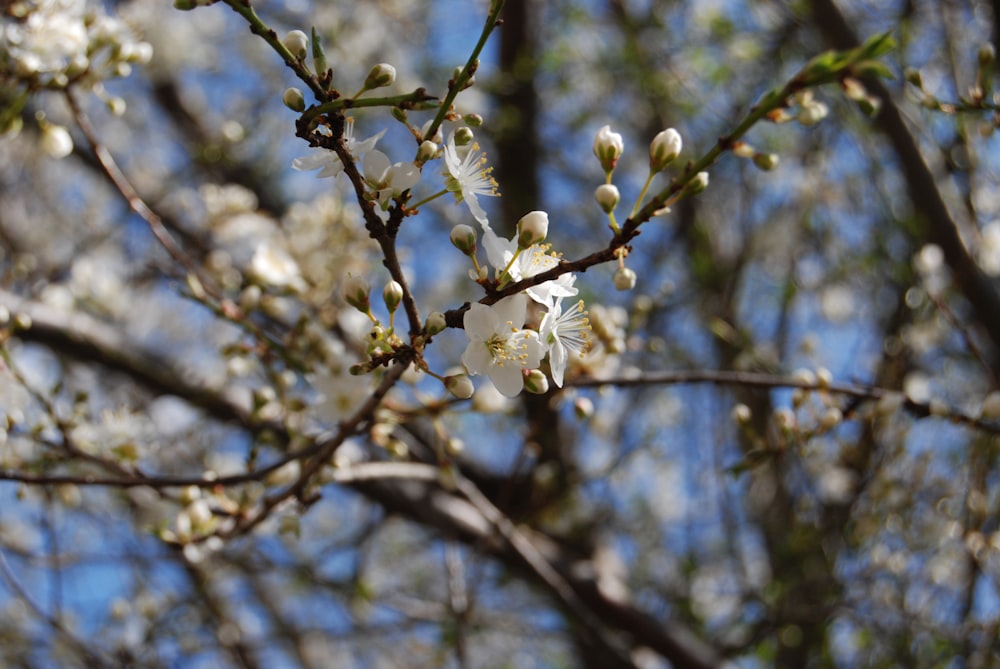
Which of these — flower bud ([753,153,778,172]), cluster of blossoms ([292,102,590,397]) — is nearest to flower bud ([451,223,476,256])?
cluster of blossoms ([292,102,590,397])

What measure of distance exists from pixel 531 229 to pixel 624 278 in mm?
179

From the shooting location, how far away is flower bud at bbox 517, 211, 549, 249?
105cm

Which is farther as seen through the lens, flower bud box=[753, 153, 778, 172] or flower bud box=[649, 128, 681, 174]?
flower bud box=[753, 153, 778, 172]

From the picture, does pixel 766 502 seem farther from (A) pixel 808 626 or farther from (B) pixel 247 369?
(B) pixel 247 369

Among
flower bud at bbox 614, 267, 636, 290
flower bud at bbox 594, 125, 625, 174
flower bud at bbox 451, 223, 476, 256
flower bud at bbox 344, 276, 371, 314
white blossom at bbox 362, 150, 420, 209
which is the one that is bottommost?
flower bud at bbox 344, 276, 371, 314

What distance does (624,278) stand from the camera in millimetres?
1153

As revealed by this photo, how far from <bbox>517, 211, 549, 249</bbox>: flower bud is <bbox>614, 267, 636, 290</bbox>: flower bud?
0.15m

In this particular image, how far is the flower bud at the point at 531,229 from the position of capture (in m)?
1.05

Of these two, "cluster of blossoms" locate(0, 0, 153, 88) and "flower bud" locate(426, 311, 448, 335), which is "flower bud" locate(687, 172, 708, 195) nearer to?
"flower bud" locate(426, 311, 448, 335)

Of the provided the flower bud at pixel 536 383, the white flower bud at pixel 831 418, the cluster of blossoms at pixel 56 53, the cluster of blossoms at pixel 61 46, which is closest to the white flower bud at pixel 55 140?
the cluster of blossoms at pixel 56 53

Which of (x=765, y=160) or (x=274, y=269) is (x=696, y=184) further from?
(x=274, y=269)

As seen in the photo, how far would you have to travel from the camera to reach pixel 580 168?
4566mm

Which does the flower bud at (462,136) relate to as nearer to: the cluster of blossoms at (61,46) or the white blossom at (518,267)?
the white blossom at (518,267)

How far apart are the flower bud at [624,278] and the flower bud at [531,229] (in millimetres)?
151
